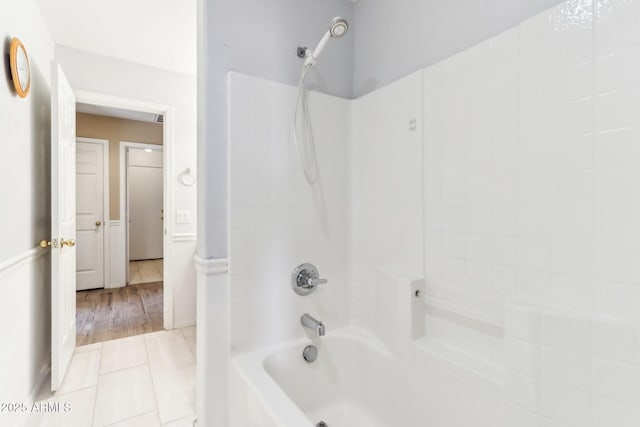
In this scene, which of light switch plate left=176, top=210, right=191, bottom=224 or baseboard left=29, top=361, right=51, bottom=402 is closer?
baseboard left=29, top=361, right=51, bottom=402

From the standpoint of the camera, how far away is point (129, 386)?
1.96 metres

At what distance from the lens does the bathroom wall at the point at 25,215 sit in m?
1.45

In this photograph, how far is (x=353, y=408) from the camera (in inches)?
59.8

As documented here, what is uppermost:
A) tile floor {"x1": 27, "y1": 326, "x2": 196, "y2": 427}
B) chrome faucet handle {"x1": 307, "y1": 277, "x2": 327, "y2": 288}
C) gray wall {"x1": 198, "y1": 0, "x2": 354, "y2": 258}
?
gray wall {"x1": 198, "y1": 0, "x2": 354, "y2": 258}

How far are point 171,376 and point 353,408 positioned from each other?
4.43ft

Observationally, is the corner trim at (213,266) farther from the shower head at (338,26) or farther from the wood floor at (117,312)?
the wood floor at (117,312)

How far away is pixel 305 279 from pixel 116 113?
424 cm

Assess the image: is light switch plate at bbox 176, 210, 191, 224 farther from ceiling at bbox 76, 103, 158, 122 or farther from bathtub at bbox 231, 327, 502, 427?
ceiling at bbox 76, 103, 158, 122

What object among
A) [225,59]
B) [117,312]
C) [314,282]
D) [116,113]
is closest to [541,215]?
[314,282]

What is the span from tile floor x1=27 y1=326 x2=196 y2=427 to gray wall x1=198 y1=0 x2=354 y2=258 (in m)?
1.10

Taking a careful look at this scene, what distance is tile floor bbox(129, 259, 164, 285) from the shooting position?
183 inches

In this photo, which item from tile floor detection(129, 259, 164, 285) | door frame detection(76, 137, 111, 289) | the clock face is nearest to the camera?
the clock face

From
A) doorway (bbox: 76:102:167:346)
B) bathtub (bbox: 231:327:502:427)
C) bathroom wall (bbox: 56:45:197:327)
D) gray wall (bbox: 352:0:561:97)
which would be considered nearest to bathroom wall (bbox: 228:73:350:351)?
bathtub (bbox: 231:327:502:427)

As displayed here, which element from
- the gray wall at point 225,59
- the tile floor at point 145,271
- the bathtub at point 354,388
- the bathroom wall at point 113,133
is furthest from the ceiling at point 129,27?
the tile floor at point 145,271
